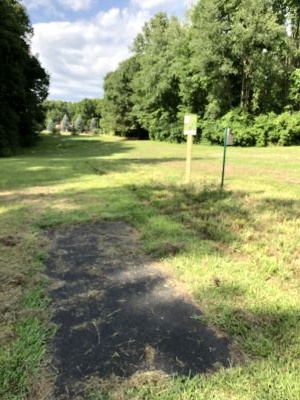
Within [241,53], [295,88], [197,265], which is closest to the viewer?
[197,265]

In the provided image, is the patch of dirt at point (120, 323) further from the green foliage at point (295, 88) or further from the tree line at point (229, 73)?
the green foliage at point (295, 88)

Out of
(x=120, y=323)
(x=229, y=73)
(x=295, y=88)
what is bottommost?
(x=120, y=323)

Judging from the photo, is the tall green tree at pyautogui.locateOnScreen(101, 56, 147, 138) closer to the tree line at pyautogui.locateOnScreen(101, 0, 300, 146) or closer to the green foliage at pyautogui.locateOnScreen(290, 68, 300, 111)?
the tree line at pyautogui.locateOnScreen(101, 0, 300, 146)

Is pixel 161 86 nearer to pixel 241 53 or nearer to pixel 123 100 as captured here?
pixel 241 53

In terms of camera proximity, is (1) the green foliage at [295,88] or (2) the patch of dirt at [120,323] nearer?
(2) the patch of dirt at [120,323]

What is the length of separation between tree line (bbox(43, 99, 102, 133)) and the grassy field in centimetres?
5870

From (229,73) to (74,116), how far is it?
62.6 meters

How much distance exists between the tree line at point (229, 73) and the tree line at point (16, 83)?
33.1 ft

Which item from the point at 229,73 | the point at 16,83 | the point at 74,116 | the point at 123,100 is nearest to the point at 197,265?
the point at 16,83

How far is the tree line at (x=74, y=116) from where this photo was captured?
67750 mm

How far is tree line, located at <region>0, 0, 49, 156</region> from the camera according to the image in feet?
62.1

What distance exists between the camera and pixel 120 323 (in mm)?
2475

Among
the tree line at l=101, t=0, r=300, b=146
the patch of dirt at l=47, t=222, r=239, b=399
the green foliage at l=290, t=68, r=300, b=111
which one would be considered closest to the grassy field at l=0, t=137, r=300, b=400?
Result: the patch of dirt at l=47, t=222, r=239, b=399

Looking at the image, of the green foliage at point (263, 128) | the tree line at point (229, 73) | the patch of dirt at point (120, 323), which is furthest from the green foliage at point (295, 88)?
the patch of dirt at point (120, 323)
